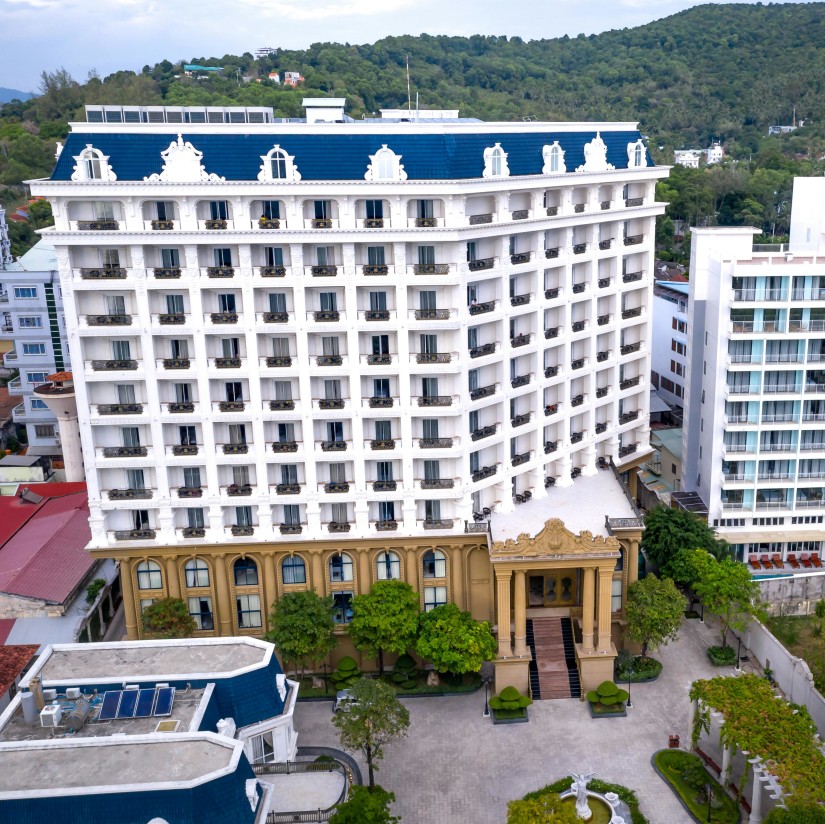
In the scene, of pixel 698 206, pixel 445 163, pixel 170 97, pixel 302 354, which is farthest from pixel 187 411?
pixel 698 206

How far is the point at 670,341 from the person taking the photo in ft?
266

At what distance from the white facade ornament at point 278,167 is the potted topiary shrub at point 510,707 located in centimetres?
3028

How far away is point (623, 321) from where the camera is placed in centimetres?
6097

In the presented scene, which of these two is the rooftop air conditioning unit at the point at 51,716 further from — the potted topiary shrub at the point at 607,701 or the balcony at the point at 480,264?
the balcony at the point at 480,264

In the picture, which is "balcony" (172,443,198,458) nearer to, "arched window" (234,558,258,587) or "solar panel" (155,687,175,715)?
"arched window" (234,558,258,587)

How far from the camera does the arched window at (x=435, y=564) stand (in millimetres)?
52781

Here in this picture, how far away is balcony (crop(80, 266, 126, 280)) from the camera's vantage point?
4856 cm

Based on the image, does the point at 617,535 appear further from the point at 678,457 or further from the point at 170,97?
the point at 170,97

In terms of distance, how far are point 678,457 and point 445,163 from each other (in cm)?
3405

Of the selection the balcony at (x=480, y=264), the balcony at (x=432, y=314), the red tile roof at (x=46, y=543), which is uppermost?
the balcony at (x=480, y=264)

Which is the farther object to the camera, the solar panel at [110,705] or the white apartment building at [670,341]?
the white apartment building at [670,341]

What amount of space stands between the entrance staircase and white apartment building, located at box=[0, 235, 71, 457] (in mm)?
50370

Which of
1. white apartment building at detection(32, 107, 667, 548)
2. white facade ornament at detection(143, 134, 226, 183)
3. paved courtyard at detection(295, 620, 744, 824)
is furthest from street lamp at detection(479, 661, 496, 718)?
white facade ornament at detection(143, 134, 226, 183)

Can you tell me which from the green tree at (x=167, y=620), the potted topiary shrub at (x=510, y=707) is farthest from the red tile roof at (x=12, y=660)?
the potted topiary shrub at (x=510, y=707)
